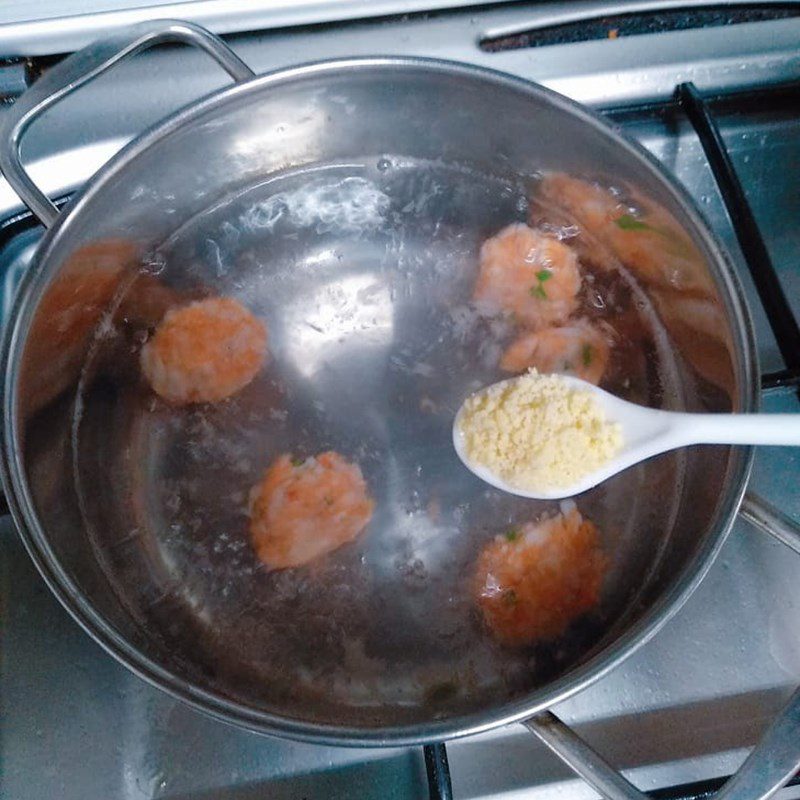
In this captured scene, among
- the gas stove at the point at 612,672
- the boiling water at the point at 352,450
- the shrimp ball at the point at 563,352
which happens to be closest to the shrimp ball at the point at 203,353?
the boiling water at the point at 352,450

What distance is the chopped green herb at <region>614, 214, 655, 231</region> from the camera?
733 mm

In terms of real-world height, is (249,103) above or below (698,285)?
above

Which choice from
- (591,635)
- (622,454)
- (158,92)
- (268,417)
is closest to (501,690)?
(591,635)

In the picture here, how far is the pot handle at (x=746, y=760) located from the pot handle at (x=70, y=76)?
0.51m

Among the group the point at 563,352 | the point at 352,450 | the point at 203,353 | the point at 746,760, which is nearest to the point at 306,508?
the point at 352,450

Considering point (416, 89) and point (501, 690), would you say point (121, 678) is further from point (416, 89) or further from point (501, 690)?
point (416, 89)

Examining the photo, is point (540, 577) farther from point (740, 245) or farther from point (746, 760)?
point (740, 245)

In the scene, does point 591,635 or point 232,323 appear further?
point 232,323

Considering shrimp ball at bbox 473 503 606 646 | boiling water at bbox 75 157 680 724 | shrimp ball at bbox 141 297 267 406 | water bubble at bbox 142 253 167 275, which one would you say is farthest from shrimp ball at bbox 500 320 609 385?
water bubble at bbox 142 253 167 275

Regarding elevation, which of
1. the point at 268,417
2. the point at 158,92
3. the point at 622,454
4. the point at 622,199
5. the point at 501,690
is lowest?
the point at 501,690

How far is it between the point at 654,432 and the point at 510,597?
0.18 m

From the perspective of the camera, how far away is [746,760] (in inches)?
19.0

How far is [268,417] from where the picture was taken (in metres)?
0.75

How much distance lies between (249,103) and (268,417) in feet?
0.89
